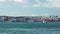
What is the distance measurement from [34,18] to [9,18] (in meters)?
8.06

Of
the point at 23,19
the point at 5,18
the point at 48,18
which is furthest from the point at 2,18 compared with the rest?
the point at 48,18

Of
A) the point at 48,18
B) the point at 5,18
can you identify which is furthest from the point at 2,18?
the point at 48,18

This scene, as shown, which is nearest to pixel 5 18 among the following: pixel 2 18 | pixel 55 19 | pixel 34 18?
pixel 2 18

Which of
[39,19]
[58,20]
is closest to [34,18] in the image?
[39,19]

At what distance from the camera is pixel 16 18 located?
327 feet

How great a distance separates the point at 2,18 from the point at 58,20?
1850 cm

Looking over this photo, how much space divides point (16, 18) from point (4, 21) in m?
4.36

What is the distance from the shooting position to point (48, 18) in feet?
324

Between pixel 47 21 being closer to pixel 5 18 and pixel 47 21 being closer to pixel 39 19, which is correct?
pixel 39 19

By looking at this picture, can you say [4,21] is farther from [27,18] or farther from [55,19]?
[55,19]

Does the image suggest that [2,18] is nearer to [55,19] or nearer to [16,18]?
[16,18]

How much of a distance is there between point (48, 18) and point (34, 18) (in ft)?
14.7

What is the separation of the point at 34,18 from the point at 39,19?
2.19 m

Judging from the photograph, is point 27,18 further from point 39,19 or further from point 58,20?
point 58,20
